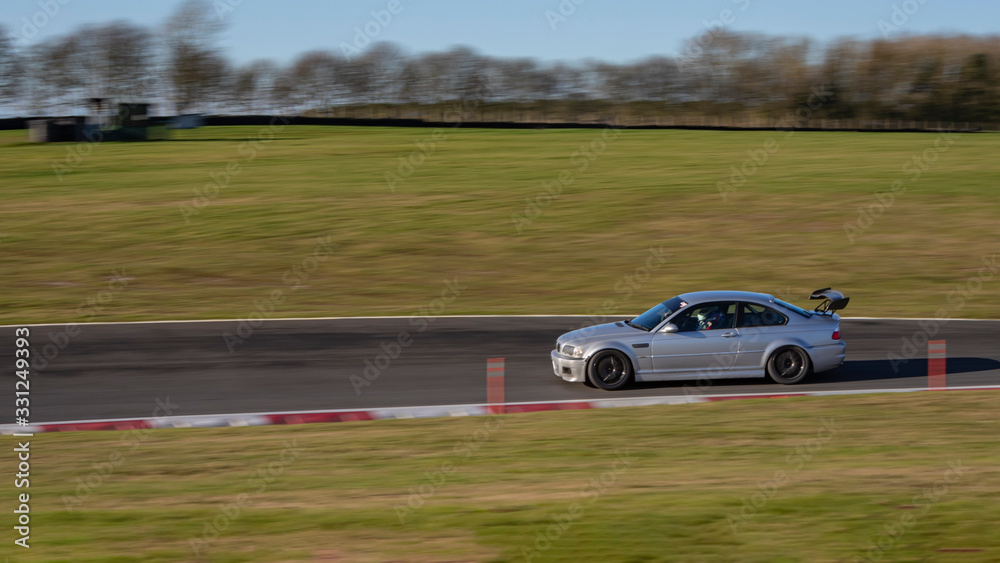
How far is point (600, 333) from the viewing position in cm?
1224

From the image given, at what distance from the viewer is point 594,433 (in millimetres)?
9367

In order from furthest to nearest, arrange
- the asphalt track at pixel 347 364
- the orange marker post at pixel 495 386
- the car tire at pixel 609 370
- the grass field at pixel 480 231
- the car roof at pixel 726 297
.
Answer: the grass field at pixel 480 231 < the car roof at pixel 726 297 < the car tire at pixel 609 370 < the asphalt track at pixel 347 364 < the orange marker post at pixel 495 386

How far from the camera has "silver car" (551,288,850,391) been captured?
12.1 m

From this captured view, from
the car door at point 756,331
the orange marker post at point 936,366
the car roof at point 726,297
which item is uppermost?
the car roof at point 726,297

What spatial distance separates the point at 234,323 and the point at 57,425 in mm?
6457

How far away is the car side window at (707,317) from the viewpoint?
1227 cm

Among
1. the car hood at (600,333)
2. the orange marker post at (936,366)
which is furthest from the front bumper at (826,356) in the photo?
the car hood at (600,333)

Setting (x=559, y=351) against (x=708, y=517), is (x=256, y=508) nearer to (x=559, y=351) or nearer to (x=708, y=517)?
(x=708, y=517)

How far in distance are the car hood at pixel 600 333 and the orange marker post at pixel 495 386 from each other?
1006 millimetres

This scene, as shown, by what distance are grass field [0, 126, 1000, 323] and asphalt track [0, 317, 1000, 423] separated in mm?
1519

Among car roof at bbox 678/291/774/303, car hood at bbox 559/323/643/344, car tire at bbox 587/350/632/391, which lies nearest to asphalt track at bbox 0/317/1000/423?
car tire at bbox 587/350/632/391

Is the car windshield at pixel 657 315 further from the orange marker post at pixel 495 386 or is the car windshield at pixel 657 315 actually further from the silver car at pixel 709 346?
the orange marker post at pixel 495 386

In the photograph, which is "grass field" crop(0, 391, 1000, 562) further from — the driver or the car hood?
the driver

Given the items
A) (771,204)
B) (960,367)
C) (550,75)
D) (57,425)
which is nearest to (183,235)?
(57,425)
